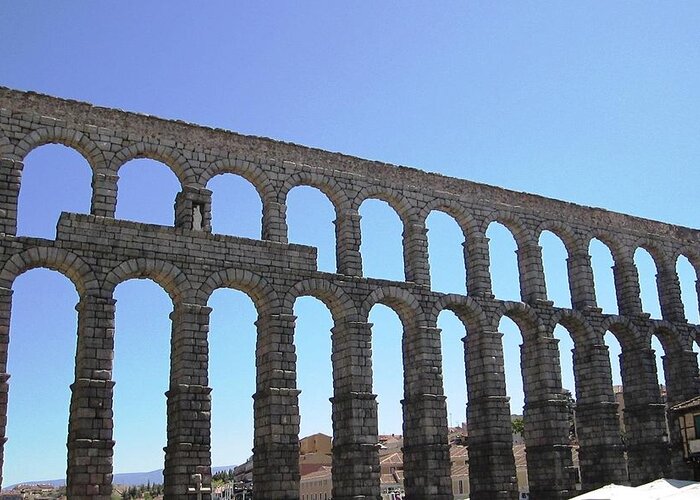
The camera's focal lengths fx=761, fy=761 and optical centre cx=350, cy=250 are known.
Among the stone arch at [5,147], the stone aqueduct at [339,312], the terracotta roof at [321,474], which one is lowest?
the terracotta roof at [321,474]

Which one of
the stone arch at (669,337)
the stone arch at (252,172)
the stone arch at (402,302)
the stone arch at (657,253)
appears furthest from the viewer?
the stone arch at (657,253)

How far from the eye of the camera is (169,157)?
24266 millimetres

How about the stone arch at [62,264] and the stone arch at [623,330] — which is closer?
the stone arch at [62,264]

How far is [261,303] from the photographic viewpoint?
79.4 feet

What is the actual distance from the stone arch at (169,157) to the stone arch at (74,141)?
1082 millimetres

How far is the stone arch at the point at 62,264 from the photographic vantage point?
68.6ft

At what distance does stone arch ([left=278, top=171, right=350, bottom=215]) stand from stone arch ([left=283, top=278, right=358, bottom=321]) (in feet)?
10.2

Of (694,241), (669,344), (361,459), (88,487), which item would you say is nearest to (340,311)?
(361,459)

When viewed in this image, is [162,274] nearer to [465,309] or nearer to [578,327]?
[465,309]

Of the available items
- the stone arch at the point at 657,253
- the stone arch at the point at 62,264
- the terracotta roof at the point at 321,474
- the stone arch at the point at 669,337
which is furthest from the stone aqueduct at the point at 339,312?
the terracotta roof at the point at 321,474

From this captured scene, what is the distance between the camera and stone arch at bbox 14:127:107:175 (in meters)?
22.5

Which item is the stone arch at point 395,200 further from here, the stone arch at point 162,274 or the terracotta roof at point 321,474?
the terracotta roof at point 321,474

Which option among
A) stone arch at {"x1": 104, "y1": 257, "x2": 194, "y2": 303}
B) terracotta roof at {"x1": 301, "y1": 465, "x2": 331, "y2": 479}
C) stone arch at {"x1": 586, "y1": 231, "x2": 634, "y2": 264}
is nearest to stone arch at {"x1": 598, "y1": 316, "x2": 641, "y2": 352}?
stone arch at {"x1": 586, "y1": 231, "x2": 634, "y2": 264}

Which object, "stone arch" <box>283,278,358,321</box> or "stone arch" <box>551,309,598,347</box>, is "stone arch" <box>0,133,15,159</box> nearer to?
"stone arch" <box>283,278,358,321</box>
